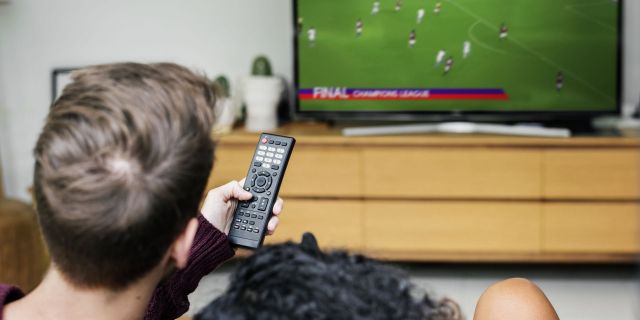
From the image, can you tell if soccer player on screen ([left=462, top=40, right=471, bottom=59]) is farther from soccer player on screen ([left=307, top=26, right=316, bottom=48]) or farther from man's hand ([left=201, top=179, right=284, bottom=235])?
man's hand ([left=201, top=179, right=284, bottom=235])

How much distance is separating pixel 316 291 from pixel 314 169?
8.90 feet

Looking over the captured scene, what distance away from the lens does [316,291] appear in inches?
25.5

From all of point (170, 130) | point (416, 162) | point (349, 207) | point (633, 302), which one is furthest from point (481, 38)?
point (170, 130)

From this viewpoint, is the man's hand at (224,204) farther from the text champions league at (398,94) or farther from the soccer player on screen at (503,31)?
the soccer player on screen at (503,31)

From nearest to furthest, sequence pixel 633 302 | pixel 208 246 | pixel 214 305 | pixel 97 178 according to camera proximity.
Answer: pixel 214 305, pixel 97 178, pixel 208 246, pixel 633 302

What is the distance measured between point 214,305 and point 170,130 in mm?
246

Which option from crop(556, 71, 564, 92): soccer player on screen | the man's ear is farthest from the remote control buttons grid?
crop(556, 71, 564, 92): soccer player on screen

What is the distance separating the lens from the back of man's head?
2.71 ft

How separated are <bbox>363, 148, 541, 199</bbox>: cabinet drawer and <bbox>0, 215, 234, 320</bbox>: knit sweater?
80.3 inches

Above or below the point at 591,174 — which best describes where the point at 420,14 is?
above

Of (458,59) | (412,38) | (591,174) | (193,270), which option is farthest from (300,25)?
(193,270)

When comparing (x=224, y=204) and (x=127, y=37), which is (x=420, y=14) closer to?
(x=127, y=37)

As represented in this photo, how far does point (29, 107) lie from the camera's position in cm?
387

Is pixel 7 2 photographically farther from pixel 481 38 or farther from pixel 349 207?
pixel 481 38
